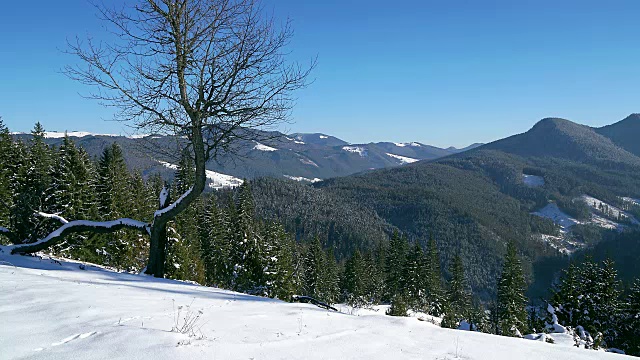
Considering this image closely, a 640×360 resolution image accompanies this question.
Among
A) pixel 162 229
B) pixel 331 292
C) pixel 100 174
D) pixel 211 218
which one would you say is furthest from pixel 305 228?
pixel 162 229

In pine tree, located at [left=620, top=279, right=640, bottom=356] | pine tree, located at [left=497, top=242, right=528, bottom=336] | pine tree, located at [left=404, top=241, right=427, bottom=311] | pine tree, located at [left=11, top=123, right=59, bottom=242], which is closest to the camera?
pine tree, located at [left=620, top=279, right=640, bottom=356]

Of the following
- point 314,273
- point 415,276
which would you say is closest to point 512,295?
point 415,276

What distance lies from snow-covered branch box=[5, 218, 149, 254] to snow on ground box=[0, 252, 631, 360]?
3.09 metres

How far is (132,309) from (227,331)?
1622mm

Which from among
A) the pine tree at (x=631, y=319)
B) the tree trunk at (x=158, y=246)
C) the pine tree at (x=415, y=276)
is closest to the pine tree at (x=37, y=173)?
the tree trunk at (x=158, y=246)

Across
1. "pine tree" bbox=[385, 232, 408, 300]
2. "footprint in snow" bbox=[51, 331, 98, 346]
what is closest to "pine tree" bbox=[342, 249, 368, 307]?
"pine tree" bbox=[385, 232, 408, 300]

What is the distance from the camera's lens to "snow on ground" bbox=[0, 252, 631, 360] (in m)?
3.56

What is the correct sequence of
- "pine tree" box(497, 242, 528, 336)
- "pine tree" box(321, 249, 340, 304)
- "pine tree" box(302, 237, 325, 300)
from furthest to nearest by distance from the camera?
"pine tree" box(321, 249, 340, 304)
"pine tree" box(302, 237, 325, 300)
"pine tree" box(497, 242, 528, 336)

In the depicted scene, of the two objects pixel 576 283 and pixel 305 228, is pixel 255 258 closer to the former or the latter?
pixel 576 283

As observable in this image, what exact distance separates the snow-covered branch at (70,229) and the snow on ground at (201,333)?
3086mm

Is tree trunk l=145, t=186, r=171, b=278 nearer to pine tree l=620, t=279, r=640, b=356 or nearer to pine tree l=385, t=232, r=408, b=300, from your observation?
pine tree l=620, t=279, r=640, b=356

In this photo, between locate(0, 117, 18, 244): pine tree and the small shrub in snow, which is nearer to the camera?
the small shrub in snow

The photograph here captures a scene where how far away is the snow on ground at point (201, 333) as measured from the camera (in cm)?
356

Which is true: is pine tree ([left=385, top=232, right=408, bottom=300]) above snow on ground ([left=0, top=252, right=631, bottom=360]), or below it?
below
